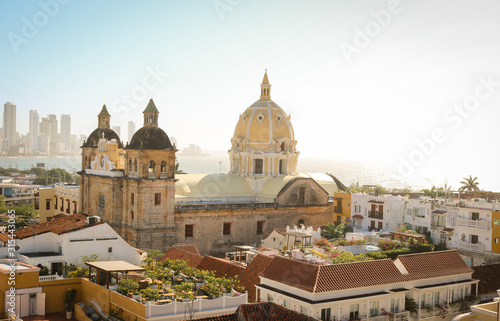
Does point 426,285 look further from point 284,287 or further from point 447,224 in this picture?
point 447,224

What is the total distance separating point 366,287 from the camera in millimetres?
25625

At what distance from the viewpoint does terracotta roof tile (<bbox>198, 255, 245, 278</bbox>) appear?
104 ft

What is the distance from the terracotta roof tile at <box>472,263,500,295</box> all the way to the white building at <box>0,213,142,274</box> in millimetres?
18341

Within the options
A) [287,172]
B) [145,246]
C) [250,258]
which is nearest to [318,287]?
[250,258]

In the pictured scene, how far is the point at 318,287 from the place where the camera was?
24281 mm

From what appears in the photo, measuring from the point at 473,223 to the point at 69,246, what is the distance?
25.7 metres

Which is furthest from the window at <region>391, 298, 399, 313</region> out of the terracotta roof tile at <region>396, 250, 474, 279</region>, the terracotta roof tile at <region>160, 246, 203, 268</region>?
the terracotta roof tile at <region>160, 246, 203, 268</region>

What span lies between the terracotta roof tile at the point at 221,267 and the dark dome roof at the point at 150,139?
42.5ft

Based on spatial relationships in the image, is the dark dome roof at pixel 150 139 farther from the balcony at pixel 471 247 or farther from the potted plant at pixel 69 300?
the balcony at pixel 471 247

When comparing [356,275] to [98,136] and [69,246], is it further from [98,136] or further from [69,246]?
[98,136]

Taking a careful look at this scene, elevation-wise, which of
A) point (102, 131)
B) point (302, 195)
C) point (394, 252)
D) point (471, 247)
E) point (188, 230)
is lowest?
point (188, 230)

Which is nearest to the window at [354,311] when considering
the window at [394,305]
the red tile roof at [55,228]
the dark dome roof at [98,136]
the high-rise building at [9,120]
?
the window at [394,305]

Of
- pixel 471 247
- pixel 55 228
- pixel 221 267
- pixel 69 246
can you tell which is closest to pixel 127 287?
pixel 69 246

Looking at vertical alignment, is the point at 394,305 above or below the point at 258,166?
below
